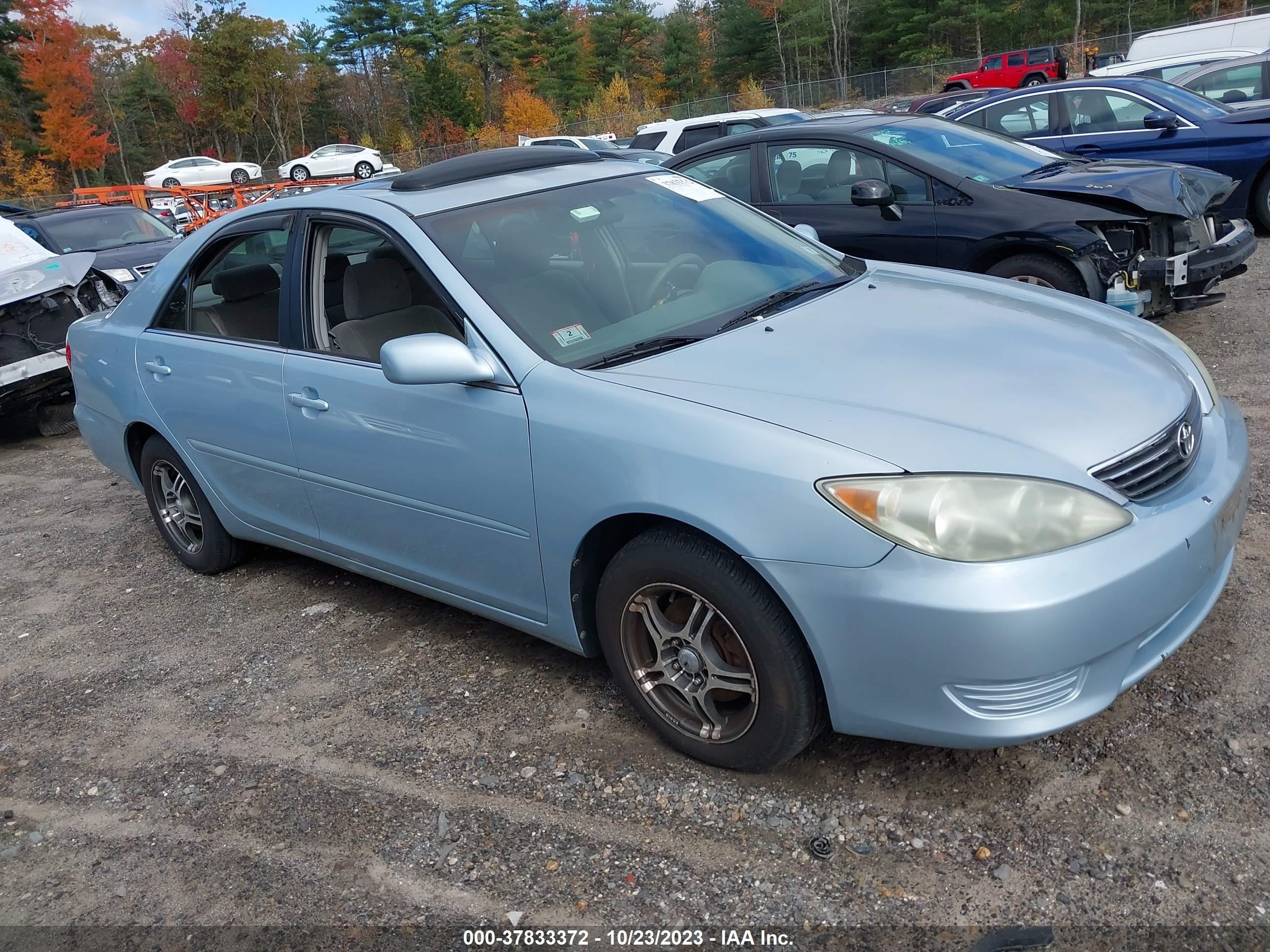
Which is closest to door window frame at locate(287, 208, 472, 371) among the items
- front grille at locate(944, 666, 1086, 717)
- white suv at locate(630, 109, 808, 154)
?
front grille at locate(944, 666, 1086, 717)

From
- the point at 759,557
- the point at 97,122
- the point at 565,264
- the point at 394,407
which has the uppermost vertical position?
the point at 97,122

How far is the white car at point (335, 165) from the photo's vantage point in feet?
126

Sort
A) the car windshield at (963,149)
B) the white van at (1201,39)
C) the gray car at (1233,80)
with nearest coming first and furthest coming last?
the car windshield at (963,149) < the gray car at (1233,80) < the white van at (1201,39)

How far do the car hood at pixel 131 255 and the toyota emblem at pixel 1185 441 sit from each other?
1061 centimetres

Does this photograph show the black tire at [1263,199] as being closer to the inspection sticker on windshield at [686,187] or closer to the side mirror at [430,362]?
the inspection sticker on windshield at [686,187]

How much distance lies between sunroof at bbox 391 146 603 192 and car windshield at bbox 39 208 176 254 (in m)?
9.60

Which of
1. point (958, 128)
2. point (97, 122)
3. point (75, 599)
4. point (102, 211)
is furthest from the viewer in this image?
point (97, 122)

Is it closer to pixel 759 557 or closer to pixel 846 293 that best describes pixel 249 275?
pixel 846 293

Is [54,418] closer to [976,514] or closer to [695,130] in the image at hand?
[976,514]

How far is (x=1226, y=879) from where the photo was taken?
228 centimetres

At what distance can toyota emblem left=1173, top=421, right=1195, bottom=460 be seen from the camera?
2.64 m

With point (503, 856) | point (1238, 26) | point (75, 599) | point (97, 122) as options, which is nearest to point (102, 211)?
point (75, 599)

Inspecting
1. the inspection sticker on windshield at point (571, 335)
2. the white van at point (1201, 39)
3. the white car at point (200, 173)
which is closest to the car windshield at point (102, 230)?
the inspection sticker on windshield at point (571, 335)

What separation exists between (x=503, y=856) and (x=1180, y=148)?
9.23 meters
